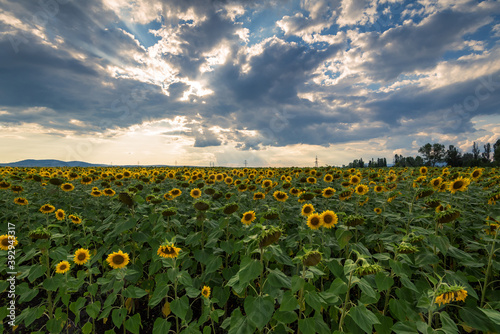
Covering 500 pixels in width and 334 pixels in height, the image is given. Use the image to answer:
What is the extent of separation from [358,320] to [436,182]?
4.75 meters

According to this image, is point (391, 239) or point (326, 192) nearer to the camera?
point (391, 239)

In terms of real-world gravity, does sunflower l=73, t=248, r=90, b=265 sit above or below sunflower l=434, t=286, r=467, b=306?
below

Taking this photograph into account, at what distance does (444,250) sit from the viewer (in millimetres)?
2820

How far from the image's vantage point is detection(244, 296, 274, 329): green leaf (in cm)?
234

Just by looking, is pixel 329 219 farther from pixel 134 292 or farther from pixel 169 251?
pixel 134 292

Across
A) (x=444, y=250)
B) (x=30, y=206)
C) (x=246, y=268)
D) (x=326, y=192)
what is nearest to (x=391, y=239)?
(x=444, y=250)

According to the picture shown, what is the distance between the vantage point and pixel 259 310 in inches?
94.7

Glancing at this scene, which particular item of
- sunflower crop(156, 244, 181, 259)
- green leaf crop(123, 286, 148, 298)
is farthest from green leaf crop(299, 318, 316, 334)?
green leaf crop(123, 286, 148, 298)

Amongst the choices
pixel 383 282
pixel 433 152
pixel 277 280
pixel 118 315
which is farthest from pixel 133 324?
pixel 433 152

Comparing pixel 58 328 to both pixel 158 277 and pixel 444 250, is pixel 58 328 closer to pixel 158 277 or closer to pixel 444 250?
pixel 158 277

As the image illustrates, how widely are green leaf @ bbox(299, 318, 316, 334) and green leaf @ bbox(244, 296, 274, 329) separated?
37 centimetres

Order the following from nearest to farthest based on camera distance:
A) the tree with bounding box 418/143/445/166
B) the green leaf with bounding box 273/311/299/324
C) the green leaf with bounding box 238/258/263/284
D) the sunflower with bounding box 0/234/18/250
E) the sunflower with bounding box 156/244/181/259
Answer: the green leaf with bounding box 238/258/263/284
the green leaf with bounding box 273/311/299/324
the sunflower with bounding box 156/244/181/259
the sunflower with bounding box 0/234/18/250
the tree with bounding box 418/143/445/166

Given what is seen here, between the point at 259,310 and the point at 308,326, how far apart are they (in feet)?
1.95

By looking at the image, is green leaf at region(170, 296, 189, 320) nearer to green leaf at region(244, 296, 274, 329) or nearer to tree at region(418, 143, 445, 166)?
green leaf at region(244, 296, 274, 329)
